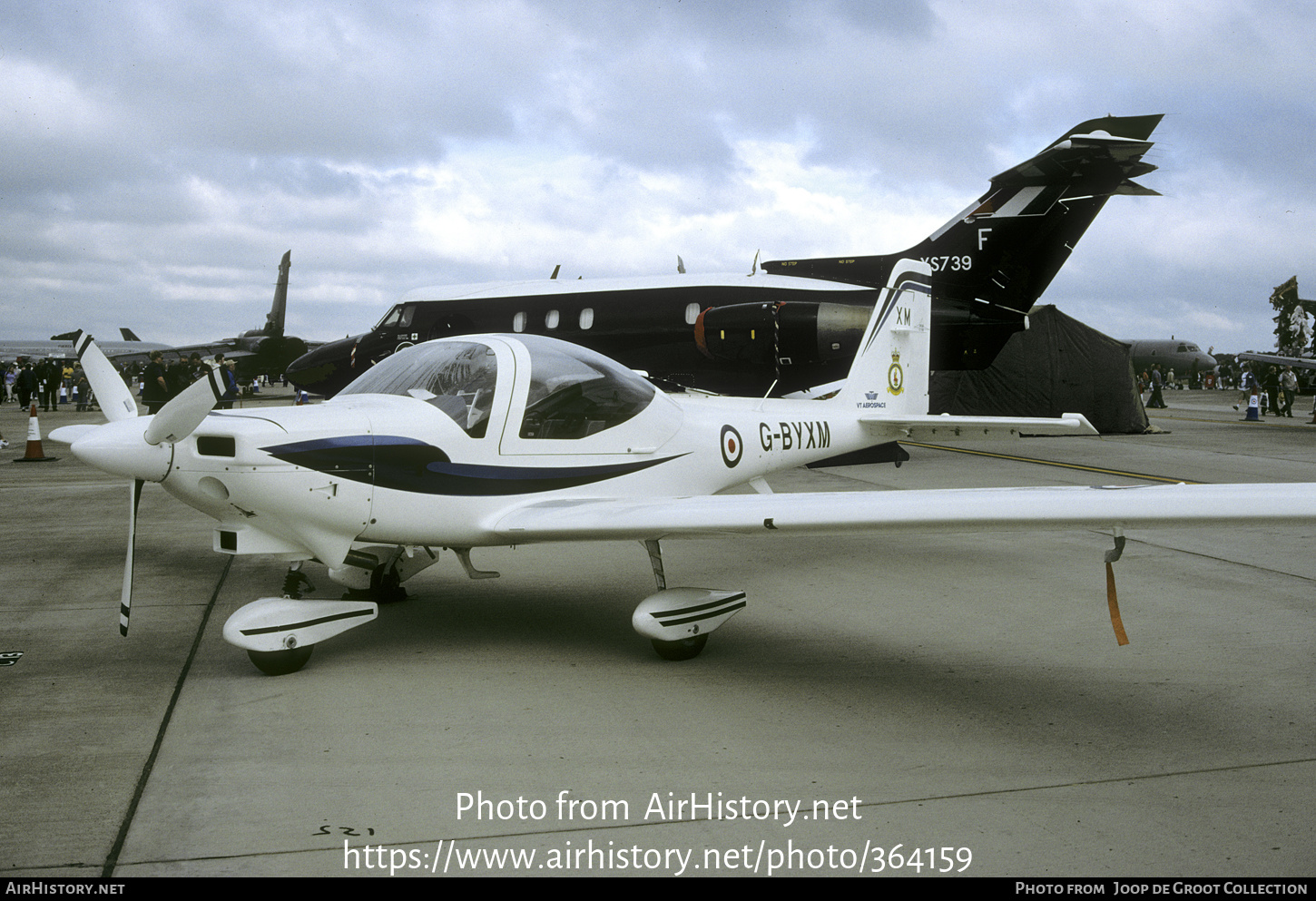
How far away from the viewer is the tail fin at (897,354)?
8.82 metres

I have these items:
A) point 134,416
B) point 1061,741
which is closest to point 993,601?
point 1061,741

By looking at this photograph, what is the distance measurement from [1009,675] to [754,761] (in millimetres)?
1777

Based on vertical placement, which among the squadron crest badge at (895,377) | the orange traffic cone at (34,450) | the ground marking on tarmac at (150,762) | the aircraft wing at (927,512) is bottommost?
the ground marking on tarmac at (150,762)

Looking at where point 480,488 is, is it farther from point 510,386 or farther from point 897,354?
point 897,354

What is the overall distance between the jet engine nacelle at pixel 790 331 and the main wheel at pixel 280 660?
37.5ft

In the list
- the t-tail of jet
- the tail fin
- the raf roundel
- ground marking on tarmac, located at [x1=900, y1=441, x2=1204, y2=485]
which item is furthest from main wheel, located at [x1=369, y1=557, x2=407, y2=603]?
the t-tail of jet

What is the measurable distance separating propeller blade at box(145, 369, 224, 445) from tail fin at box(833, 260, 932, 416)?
546cm

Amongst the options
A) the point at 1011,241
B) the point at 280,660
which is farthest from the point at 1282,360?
the point at 280,660

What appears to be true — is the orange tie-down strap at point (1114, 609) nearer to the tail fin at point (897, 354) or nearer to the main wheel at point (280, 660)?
the main wheel at point (280, 660)

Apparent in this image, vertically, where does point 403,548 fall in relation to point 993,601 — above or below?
above

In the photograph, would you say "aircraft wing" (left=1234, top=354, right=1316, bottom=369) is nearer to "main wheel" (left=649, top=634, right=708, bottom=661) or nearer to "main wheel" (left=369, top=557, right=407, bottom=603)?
"main wheel" (left=649, top=634, right=708, bottom=661)

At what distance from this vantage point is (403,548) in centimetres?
597

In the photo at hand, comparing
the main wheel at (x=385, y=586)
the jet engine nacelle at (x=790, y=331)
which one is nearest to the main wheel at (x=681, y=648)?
the main wheel at (x=385, y=586)
